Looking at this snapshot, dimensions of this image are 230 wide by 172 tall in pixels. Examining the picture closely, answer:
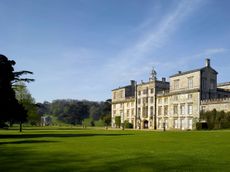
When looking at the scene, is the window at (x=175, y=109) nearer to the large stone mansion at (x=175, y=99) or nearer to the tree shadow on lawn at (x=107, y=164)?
the large stone mansion at (x=175, y=99)

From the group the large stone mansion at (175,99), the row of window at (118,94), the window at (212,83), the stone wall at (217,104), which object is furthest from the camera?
the row of window at (118,94)

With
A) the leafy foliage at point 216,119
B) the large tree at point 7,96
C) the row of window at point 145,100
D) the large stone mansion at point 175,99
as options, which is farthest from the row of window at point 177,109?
the large tree at point 7,96

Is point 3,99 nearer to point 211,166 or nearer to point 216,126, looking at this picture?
point 211,166

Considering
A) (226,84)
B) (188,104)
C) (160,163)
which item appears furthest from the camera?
(226,84)

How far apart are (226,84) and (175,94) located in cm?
1485

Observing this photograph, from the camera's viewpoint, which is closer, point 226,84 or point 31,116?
point 31,116

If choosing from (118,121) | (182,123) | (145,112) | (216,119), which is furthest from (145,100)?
(216,119)

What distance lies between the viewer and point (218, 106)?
68.5 metres

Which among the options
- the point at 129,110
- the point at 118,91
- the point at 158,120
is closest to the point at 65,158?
the point at 158,120

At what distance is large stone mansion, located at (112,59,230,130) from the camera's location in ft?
245

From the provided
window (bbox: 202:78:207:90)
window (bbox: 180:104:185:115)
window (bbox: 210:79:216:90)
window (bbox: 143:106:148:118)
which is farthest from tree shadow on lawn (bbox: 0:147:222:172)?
window (bbox: 143:106:148:118)

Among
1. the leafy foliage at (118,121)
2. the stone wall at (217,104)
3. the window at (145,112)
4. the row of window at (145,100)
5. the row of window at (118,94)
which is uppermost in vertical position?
the row of window at (118,94)

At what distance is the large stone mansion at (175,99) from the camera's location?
245 ft

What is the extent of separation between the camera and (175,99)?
81.9m
